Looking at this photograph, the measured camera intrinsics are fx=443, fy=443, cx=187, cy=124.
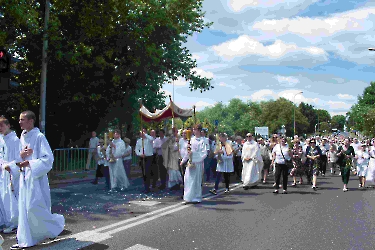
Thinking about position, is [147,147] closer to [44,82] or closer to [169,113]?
[44,82]

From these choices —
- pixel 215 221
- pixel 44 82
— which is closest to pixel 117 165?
pixel 44 82

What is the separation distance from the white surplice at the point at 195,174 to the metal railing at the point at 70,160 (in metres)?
6.23

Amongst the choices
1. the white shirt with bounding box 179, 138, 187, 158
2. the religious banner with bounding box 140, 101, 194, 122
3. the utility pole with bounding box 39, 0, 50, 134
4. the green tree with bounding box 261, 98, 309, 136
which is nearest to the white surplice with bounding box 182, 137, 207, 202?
the white shirt with bounding box 179, 138, 187, 158

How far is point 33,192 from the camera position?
5930 millimetres

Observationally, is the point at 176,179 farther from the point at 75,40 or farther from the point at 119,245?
the point at 75,40

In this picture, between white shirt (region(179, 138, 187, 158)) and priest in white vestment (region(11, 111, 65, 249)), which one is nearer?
priest in white vestment (region(11, 111, 65, 249))

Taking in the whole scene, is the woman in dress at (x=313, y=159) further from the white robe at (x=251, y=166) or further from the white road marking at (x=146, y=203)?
the white road marking at (x=146, y=203)

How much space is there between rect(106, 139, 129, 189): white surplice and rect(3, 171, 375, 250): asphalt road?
0.82m

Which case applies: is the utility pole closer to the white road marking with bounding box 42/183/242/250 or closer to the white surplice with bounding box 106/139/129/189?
the white surplice with bounding box 106/139/129/189

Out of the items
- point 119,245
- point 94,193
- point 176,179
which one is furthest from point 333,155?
point 119,245

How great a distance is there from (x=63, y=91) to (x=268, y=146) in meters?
9.86

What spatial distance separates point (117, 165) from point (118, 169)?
0.13m

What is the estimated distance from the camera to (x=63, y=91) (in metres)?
20.8

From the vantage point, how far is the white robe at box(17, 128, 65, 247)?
230 inches
